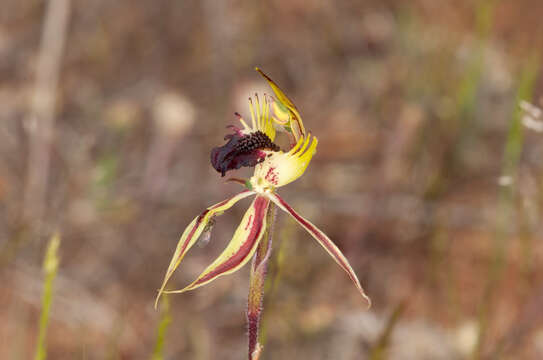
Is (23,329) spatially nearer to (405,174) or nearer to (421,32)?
(405,174)

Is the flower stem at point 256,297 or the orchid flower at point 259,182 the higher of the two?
the orchid flower at point 259,182

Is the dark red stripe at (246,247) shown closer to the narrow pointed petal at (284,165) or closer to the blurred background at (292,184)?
the narrow pointed petal at (284,165)

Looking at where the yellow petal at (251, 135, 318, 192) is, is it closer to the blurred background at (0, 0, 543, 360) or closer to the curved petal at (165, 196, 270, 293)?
the curved petal at (165, 196, 270, 293)

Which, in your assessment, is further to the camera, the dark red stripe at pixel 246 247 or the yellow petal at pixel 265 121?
the yellow petal at pixel 265 121

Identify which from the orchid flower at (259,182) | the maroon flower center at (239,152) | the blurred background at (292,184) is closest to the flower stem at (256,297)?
the orchid flower at (259,182)

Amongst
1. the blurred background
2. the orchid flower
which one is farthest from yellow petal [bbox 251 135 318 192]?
the blurred background
